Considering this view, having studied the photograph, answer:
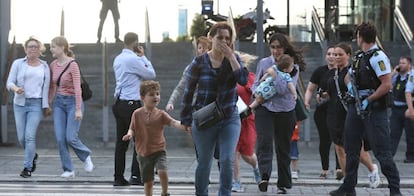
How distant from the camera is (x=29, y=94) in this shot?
10.9 metres

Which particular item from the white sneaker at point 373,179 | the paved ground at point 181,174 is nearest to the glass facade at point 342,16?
the paved ground at point 181,174

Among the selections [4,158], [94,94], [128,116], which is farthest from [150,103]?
[94,94]

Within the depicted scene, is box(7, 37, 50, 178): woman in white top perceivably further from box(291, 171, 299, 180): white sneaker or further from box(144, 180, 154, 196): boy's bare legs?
box(291, 171, 299, 180): white sneaker

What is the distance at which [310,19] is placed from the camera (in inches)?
939

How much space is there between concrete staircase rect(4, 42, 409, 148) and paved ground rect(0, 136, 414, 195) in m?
1.25

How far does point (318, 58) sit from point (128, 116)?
10415 millimetres

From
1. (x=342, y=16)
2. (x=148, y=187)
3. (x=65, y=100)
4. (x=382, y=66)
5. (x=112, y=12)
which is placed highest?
(x=342, y=16)

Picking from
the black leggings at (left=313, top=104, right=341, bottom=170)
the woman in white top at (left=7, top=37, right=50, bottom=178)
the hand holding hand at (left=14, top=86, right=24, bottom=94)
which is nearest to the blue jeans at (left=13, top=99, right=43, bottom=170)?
the woman in white top at (left=7, top=37, right=50, bottom=178)

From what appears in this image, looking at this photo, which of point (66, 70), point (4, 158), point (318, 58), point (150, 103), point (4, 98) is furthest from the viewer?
point (318, 58)

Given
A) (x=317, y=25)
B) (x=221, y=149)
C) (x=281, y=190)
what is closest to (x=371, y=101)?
(x=281, y=190)

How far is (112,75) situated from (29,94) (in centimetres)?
770

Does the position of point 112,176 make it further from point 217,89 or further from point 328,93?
point 217,89

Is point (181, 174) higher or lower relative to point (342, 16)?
lower

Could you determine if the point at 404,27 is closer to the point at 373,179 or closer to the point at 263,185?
the point at 373,179
